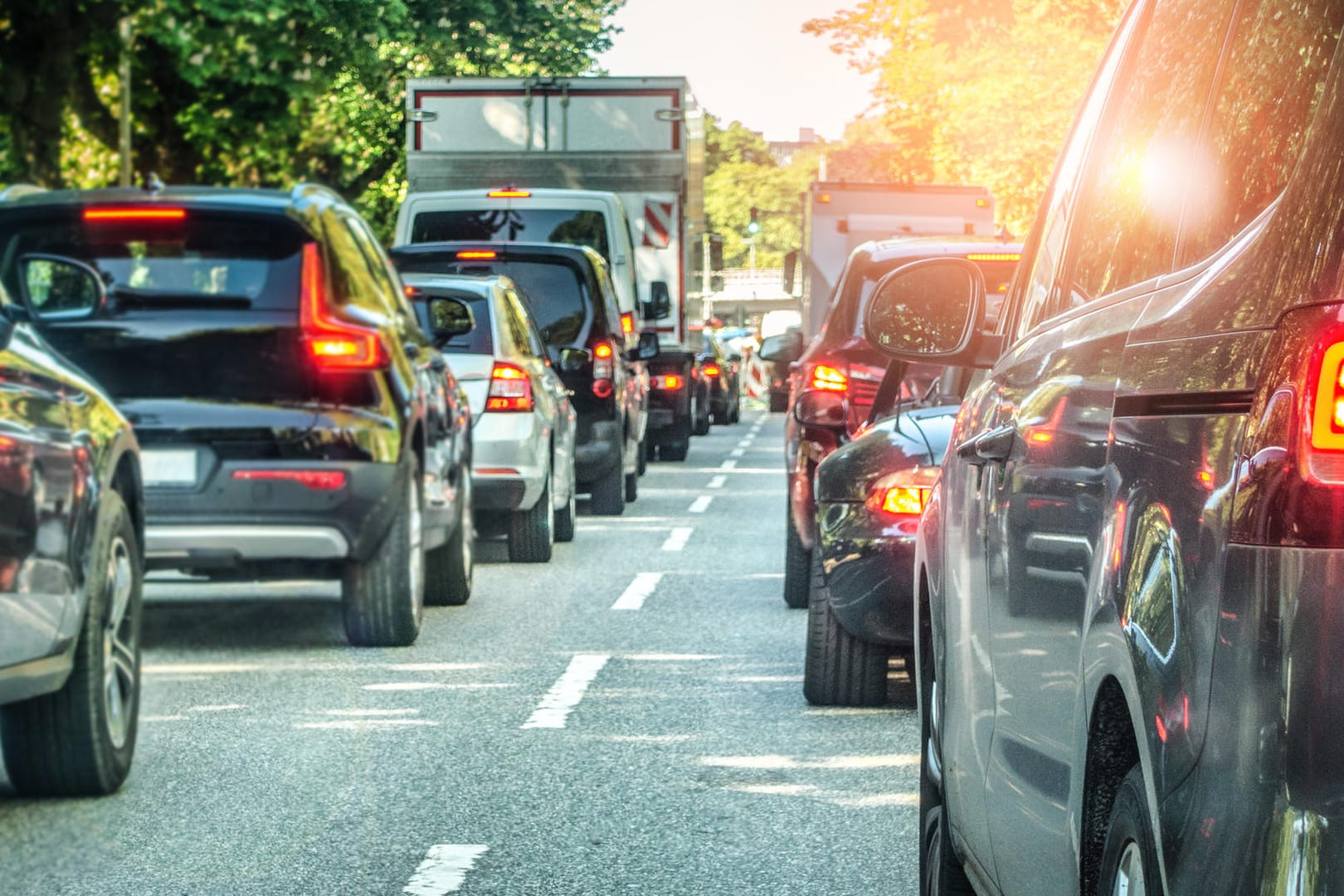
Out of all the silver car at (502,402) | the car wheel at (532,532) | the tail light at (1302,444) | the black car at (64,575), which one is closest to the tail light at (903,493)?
the black car at (64,575)

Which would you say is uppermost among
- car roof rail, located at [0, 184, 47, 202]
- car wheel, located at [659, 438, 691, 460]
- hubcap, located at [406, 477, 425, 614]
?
car roof rail, located at [0, 184, 47, 202]

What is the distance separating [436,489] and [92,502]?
4239 mm

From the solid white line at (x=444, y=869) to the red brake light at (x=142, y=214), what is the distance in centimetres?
386

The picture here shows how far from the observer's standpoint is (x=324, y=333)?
8898 mm

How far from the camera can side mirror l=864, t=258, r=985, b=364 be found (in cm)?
462

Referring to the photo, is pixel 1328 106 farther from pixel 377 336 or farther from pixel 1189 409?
pixel 377 336

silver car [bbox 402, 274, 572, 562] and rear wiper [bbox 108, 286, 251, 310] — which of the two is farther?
silver car [bbox 402, 274, 572, 562]

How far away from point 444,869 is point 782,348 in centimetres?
835

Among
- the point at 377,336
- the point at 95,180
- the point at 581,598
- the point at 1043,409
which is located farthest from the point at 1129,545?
the point at 95,180

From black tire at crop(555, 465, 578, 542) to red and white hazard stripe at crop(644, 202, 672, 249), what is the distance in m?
8.77

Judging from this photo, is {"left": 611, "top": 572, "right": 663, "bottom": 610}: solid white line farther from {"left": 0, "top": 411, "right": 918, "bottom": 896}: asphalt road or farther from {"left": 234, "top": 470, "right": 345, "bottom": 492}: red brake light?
{"left": 234, "top": 470, "right": 345, "bottom": 492}: red brake light

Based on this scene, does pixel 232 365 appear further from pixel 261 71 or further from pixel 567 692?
pixel 261 71

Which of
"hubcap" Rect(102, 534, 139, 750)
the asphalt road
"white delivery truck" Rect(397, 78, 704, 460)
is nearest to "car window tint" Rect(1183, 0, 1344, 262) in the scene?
the asphalt road

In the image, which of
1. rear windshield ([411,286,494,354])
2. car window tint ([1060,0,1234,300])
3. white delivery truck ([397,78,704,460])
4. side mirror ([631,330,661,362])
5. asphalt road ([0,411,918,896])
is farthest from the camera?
white delivery truck ([397,78,704,460])
